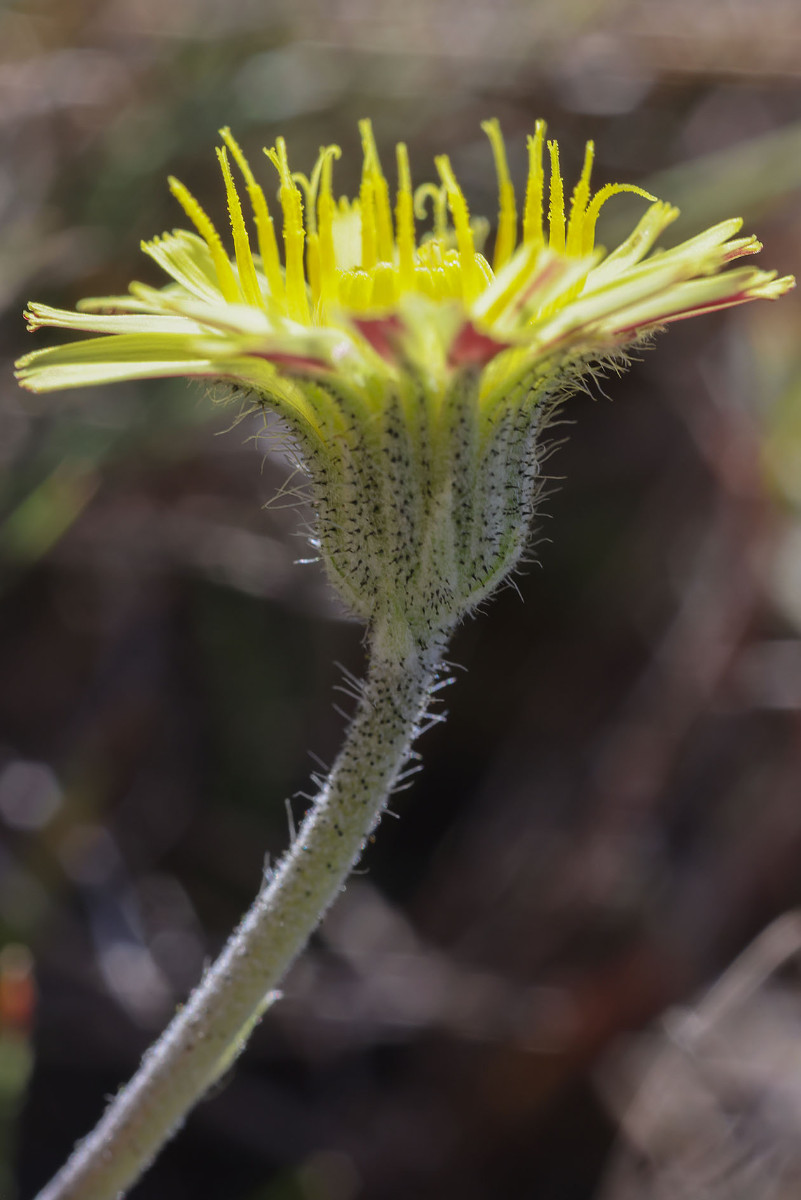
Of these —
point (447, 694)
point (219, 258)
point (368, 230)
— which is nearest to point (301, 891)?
point (219, 258)

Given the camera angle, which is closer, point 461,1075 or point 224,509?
point 461,1075

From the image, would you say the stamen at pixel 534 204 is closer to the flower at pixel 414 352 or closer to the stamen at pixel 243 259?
the flower at pixel 414 352

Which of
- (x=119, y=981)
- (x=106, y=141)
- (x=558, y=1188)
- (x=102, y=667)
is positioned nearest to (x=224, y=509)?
(x=102, y=667)

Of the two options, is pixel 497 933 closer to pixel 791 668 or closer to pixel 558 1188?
pixel 558 1188

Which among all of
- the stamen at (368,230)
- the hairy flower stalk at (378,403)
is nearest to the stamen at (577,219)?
the hairy flower stalk at (378,403)

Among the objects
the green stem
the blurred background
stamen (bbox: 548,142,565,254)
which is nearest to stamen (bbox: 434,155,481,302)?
stamen (bbox: 548,142,565,254)

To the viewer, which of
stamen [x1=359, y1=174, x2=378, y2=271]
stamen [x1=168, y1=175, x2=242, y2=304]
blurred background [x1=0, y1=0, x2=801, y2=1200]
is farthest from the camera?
blurred background [x1=0, y1=0, x2=801, y2=1200]

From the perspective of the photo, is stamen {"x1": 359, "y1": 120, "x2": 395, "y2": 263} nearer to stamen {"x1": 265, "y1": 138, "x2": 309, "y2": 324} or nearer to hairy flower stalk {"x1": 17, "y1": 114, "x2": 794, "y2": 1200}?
hairy flower stalk {"x1": 17, "y1": 114, "x2": 794, "y2": 1200}
